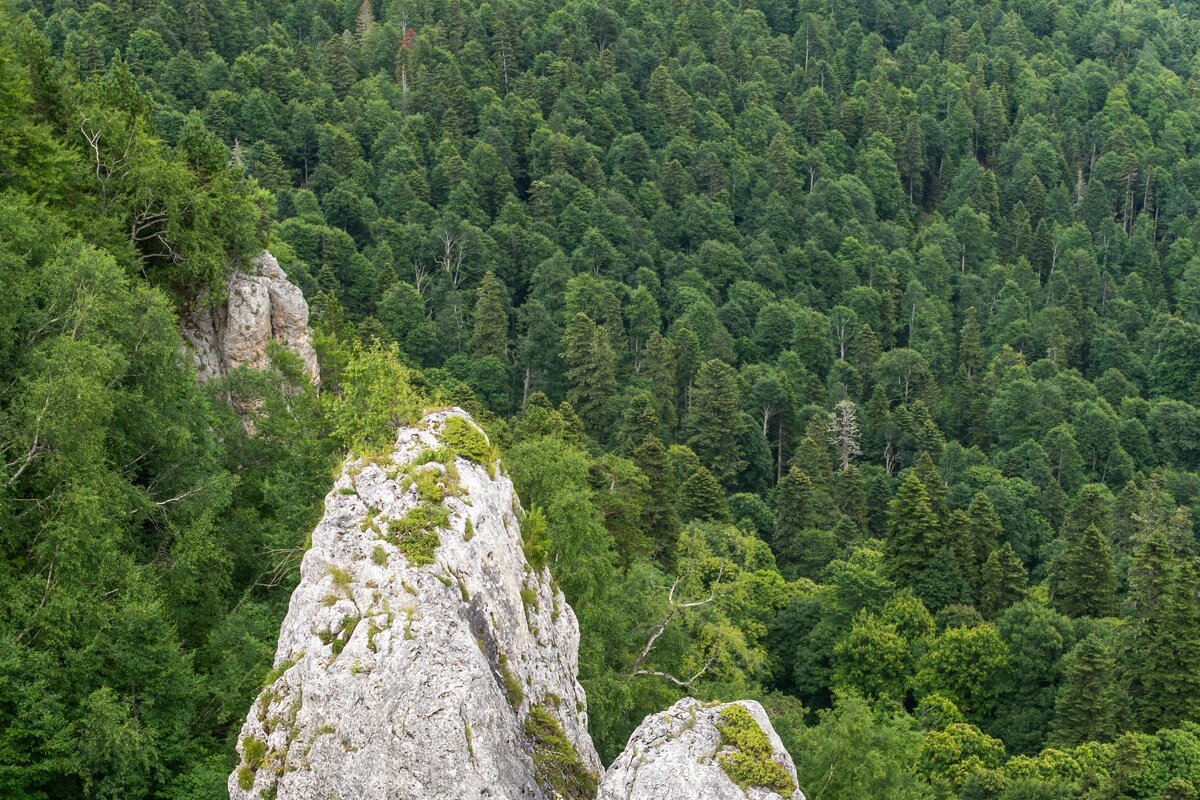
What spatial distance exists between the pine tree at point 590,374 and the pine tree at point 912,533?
123 ft

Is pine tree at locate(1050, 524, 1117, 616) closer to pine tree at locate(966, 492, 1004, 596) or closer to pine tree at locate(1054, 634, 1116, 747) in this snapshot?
pine tree at locate(966, 492, 1004, 596)

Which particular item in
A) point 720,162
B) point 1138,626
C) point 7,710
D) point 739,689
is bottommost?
point 720,162

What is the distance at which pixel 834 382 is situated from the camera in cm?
13962

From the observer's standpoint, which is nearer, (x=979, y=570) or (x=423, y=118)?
(x=979, y=570)

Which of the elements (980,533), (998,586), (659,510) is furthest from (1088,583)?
(659,510)

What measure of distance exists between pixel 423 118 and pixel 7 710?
149m

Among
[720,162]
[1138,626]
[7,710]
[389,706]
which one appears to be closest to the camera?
[389,706]

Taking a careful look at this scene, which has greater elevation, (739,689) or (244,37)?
(739,689)

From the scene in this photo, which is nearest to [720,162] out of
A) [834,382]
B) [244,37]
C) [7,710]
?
[834,382]

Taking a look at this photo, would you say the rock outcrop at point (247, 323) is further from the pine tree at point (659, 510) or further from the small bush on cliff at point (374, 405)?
the pine tree at point (659, 510)

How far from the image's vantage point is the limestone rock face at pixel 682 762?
2256cm

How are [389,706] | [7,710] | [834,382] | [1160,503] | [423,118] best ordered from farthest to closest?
[423,118], [834,382], [1160,503], [7,710], [389,706]

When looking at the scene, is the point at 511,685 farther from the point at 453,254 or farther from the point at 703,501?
the point at 453,254

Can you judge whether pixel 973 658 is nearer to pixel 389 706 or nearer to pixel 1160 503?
pixel 1160 503
